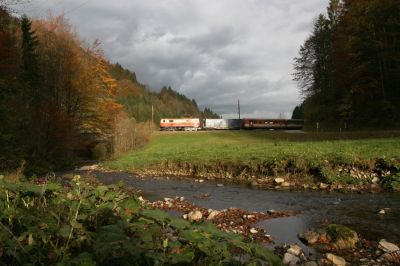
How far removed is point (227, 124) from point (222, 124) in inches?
45.1

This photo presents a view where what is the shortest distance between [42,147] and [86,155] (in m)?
14.7

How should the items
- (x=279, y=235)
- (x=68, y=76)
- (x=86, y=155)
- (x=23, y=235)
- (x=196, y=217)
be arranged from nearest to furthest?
(x=23, y=235) < (x=279, y=235) < (x=196, y=217) < (x=68, y=76) < (x=86, y=155)

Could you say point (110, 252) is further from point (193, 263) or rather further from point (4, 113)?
point (4, 113)

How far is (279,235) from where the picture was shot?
35.1ft

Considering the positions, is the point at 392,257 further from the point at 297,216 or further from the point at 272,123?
the point at 272,123

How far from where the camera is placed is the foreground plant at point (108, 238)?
4.16 metres

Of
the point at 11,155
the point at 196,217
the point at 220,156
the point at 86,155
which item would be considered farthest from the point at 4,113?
the point at 86,155

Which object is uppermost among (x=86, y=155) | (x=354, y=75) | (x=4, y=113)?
(x=354, y=75)

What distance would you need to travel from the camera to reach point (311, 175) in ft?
65.1

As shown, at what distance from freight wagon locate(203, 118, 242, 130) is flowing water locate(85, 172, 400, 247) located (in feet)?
206

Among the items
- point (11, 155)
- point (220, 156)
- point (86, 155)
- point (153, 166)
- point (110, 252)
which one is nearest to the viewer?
point (110, 252)

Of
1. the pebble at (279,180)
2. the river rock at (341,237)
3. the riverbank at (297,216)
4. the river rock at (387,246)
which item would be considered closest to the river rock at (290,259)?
the riverbank at (297,216)

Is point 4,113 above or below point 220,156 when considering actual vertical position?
above

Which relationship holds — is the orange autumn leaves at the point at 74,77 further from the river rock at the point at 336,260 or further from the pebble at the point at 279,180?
the river rock at the point at 336,260
